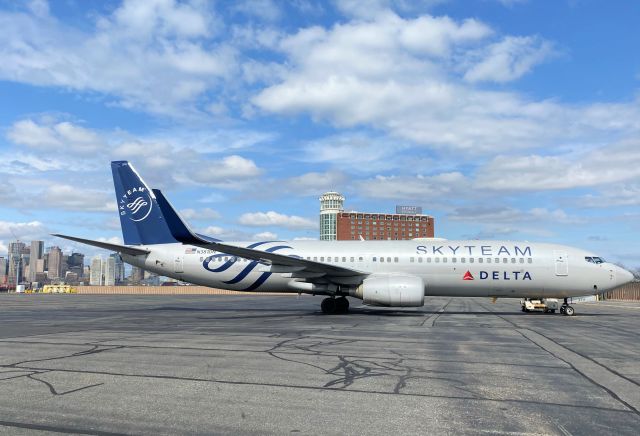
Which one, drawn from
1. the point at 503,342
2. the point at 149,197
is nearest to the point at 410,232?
the point at 149,197

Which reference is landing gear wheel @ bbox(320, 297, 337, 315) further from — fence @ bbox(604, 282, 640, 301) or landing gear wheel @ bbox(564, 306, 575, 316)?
fence @ bbox(604, 282, 640, 301)

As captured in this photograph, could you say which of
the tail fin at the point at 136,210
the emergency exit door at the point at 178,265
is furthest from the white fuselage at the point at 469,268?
the tail fin at the point at 136,210

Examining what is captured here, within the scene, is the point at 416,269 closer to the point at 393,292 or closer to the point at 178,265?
the point at 393,292

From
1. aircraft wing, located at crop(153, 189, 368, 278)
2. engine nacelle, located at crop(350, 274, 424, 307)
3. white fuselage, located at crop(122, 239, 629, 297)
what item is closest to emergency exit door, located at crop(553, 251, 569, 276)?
white fuselage, located at crop(122, 239, 629, 297)

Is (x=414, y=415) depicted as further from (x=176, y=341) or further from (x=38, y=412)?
(x=176, y=341)

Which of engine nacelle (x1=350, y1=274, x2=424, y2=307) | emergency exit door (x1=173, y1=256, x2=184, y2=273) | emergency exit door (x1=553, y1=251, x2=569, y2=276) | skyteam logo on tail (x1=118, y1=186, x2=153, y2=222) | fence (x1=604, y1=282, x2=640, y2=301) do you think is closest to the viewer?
engine nacelle (x1=350, y1=274, x2=424, y2=307)

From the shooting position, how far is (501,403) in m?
6.50

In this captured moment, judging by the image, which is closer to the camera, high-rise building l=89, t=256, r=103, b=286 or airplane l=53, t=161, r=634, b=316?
airplane l=53, t=161, r=634, b=316

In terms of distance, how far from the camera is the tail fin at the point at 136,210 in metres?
27.6

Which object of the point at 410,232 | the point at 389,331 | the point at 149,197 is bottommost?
the point at 389,331

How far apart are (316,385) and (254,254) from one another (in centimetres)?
1458

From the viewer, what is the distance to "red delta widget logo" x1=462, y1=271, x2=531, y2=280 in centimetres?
2378

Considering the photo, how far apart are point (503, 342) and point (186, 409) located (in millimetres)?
9812

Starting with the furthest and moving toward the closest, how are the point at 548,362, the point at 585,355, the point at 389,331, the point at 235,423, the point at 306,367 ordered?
the point at 389,331 → the point at 585,355 → the point at 548,362 → the point at 306,367 → the point at 235,423
